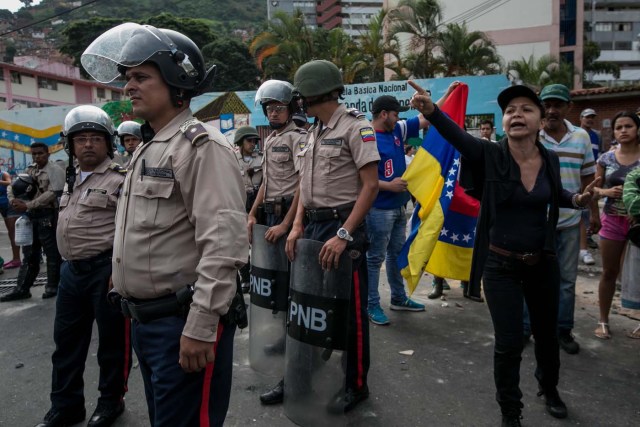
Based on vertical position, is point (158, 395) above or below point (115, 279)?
below

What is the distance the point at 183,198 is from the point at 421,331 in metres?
3.24

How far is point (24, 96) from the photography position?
4128 centimetres

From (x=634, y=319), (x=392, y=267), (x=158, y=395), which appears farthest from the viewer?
(x=392, y=267)

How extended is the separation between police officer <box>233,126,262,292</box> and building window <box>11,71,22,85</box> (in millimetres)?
42053

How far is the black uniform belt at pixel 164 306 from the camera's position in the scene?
186 centimetres

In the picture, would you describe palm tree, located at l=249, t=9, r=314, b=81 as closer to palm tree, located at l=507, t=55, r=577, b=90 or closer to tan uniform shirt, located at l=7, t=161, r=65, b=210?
palm tree, located at l=507, t=55, r=577, b=90

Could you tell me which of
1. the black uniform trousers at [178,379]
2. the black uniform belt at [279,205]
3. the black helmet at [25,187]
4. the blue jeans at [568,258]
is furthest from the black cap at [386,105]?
the black helmet at [25,187]

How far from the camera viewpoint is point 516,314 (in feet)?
9.27

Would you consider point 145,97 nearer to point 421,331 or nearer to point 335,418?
point 335,418

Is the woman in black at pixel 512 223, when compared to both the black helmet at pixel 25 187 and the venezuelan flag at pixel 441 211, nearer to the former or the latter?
the venezuelan flag at pixel 441 211

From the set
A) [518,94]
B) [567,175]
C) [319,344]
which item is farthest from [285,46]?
[319,344]

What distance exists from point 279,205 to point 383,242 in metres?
1.07

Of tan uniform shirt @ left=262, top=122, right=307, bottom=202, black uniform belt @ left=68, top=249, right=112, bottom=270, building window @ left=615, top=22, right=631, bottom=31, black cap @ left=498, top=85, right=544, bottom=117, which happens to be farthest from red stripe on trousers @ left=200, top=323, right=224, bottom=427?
building window @ left=615, top=22, right=631, bottom=31

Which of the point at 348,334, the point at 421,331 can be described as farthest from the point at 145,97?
the point at 421,331
